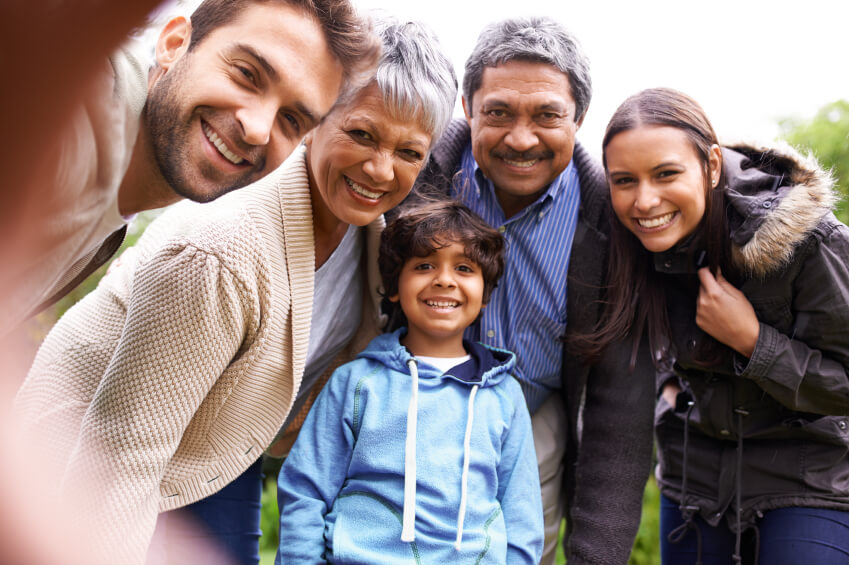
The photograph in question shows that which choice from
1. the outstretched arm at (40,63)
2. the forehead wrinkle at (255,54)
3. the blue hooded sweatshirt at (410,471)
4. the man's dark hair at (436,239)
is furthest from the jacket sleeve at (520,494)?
the outstretched arm at (40,63)

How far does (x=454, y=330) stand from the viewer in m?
1.48

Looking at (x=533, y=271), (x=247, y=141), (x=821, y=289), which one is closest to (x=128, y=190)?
Answer: (x=247, y=141)

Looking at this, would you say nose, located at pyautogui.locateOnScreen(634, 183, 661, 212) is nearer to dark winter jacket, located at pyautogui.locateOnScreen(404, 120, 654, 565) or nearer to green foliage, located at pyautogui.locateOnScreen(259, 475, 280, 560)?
dark winter jacket, located at pyautogui.locateOnScreen(404, 120, 654, 565)

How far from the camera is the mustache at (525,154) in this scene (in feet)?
5.16

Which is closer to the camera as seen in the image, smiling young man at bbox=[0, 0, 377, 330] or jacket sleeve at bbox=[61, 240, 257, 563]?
smiling young man at bbox=[0, 0, 377, 330]

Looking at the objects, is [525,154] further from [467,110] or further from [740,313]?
[740,313]

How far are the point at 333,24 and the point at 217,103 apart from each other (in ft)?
0.66

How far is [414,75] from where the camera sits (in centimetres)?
131

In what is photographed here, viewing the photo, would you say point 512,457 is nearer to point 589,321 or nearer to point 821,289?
point 589,321

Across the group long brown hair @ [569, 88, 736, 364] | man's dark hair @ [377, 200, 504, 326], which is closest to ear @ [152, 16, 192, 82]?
man's dark hair @ [377, 200, 504, 326]

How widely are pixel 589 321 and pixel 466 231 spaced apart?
334mm

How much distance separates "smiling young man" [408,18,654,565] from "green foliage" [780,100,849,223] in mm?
1056

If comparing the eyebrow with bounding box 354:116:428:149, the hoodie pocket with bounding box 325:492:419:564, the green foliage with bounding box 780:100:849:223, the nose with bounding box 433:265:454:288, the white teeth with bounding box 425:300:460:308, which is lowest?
the hoodie pocket with bounding box 325:492:419:564

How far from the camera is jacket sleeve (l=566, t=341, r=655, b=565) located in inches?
61.6
